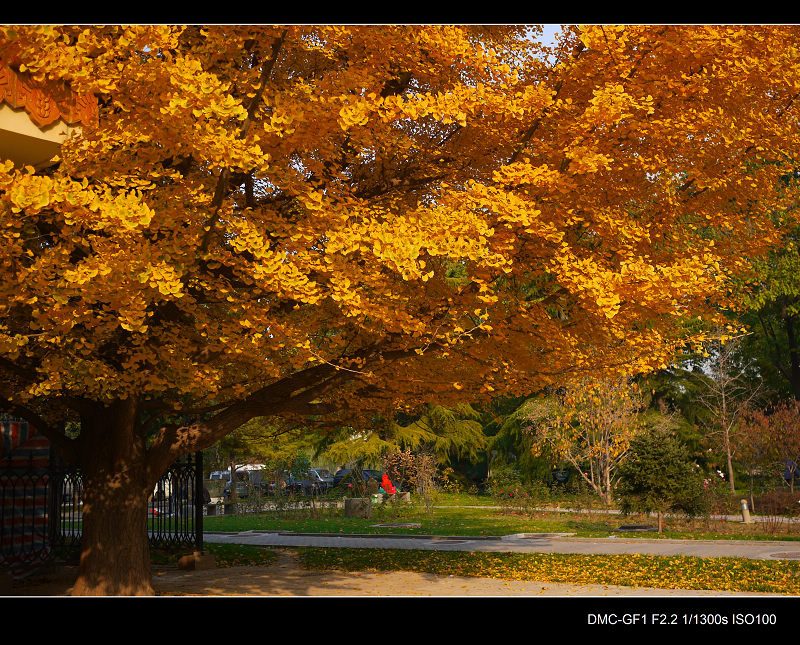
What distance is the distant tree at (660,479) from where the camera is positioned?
16.7 metres

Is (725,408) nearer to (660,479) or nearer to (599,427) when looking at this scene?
(599,427)

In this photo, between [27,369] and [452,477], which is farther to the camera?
[452,477]

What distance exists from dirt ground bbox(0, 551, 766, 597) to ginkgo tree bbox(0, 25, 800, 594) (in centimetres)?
144

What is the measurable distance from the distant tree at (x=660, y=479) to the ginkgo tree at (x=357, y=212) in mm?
7488

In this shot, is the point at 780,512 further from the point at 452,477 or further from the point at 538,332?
the point at 452,477

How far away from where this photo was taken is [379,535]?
714 inches

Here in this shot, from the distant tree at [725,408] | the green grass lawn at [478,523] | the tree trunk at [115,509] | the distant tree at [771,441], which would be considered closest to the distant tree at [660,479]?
the green grass lawn at [478,523]

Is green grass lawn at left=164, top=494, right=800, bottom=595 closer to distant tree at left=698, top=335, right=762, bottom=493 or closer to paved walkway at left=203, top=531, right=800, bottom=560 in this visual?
paved walkway at left=203, top=531, right=800, bottom=560

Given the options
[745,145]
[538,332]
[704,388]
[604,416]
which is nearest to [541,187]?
[538,332]

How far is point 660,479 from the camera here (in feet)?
54.8

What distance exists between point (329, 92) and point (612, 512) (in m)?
16.7

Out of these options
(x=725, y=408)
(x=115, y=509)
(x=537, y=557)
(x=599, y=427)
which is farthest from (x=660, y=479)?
(x=115, y=509)

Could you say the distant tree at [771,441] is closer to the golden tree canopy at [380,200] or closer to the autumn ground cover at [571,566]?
the autumn ground cover at [571,566]

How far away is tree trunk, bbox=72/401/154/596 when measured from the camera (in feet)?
31.5
